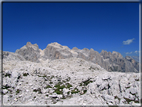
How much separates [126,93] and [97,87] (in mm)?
4003

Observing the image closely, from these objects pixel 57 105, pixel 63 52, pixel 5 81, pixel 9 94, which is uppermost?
pixel 63 52

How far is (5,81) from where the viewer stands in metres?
15.1

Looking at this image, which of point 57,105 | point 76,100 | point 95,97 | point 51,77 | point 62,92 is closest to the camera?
point 57,105

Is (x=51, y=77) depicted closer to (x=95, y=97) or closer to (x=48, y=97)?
(x=48, y=97)

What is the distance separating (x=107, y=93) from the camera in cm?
1362

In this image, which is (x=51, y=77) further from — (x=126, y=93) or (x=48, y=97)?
(x=126, y=93)

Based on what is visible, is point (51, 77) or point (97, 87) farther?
point (51, 77)

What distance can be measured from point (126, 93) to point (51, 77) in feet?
44.5

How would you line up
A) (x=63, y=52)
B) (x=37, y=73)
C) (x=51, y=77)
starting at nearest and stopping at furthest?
(x=51, y=77), (x=37, y=73), (x=63, y=52)

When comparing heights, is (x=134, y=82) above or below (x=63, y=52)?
below

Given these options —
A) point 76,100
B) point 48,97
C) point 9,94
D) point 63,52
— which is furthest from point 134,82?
point 63,52

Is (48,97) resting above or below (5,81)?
below

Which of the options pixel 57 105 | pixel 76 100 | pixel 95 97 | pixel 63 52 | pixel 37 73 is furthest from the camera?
pixel 63 52

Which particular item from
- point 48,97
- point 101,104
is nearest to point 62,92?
point 48,97
